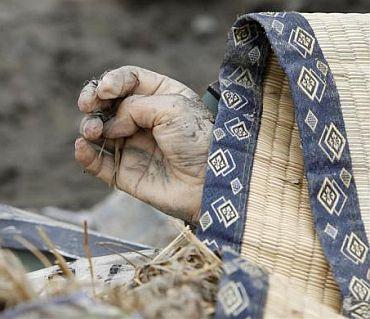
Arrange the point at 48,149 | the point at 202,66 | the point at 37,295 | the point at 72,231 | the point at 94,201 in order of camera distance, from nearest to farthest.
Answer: the point at 37,295
the point at 72,231
the point at 94,201
the point at 48,149
the point at 202,66

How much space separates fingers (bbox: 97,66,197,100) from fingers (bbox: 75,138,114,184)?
0.12 metres

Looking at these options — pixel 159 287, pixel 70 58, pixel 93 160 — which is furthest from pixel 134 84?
pixel 70 58

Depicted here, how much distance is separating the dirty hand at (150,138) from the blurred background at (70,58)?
2.42 m

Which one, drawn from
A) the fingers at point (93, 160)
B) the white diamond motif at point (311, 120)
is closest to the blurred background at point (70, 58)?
the fingers at point (93, 160)

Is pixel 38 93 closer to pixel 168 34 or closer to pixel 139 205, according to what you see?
pixel 168 34

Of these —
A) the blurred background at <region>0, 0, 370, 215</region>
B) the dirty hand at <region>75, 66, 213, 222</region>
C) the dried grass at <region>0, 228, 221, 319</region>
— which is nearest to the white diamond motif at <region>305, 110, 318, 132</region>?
the dirty hand at <region>75, 66, 213, 222</region>

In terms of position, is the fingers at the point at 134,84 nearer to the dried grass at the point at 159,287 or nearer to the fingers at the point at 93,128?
the fingers at the point at 93,128

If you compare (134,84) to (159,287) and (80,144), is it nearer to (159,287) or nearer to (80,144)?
(80,144)

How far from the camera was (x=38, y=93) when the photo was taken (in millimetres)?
5559

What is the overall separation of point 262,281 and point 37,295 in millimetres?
330

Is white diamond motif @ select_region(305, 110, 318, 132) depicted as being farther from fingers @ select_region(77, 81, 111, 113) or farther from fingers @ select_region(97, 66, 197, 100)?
fingers @ select_region(77, 81, 111, 113)

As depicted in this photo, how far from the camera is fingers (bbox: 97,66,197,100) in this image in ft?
7.16

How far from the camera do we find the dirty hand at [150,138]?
7.15 ft

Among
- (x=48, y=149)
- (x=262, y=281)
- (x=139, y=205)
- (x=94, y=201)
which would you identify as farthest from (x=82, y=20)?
(x=262, y=281)
